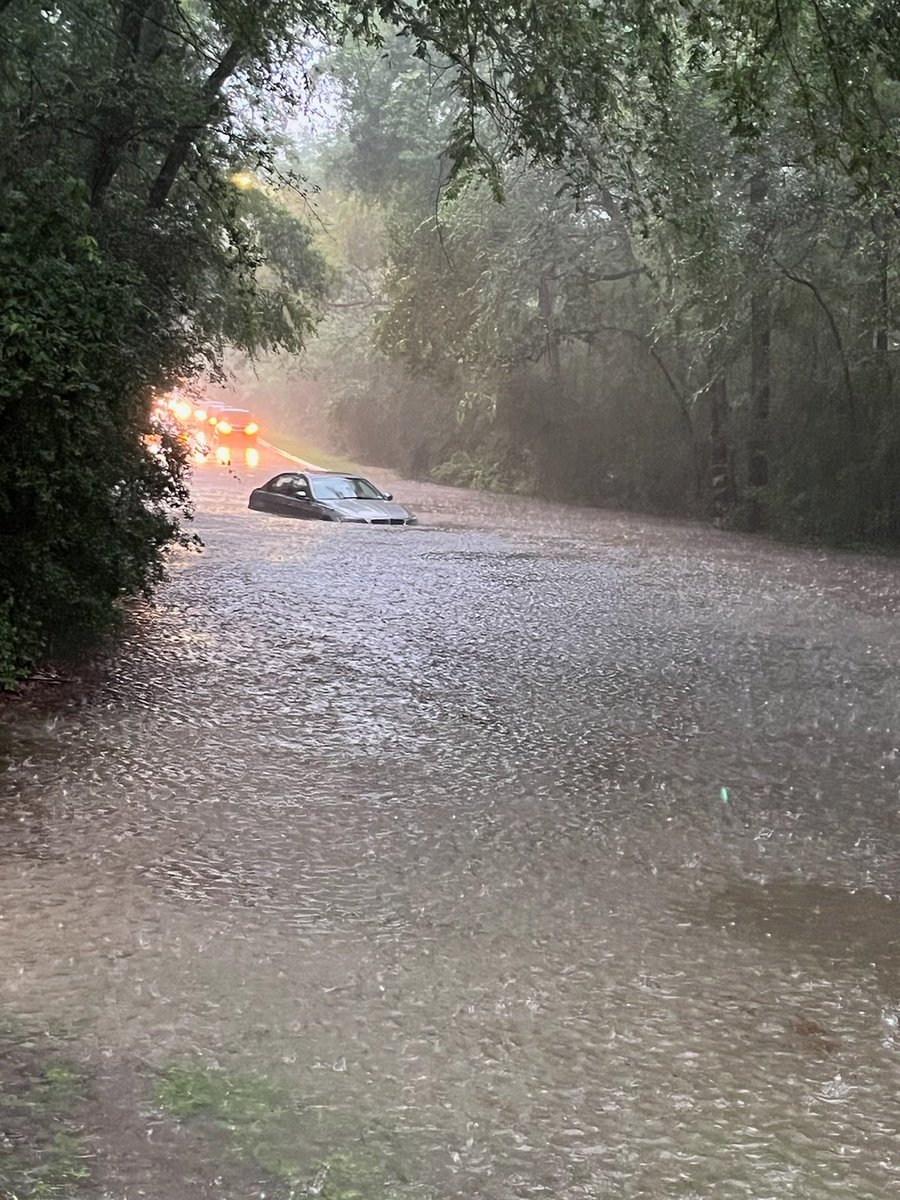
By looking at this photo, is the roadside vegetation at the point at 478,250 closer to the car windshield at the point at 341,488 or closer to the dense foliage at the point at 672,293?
the dense foliage at the point at 672,293

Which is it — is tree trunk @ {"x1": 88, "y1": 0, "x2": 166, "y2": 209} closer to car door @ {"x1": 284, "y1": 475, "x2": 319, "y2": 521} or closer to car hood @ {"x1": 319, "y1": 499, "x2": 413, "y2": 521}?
car hood @ {"x1": 319, "y1": 499, "x2": 413, "y2": 521}

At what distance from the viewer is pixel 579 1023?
457 cm

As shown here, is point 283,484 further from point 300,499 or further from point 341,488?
point 341,488

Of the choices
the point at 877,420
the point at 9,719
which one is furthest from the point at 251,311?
the point at 877,420

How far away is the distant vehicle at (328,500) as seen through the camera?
2633cm

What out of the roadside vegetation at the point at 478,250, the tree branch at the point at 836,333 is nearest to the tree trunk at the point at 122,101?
the roadside vegetation at the point at 478,250

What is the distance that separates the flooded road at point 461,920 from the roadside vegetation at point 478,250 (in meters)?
2.13

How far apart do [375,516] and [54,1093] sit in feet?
73.3

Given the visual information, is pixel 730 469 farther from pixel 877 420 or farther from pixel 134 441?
pixel 134 441

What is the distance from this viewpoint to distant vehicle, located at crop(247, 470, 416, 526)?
86.4 ft

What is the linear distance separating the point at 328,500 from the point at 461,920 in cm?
2197

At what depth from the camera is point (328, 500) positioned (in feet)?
88.8

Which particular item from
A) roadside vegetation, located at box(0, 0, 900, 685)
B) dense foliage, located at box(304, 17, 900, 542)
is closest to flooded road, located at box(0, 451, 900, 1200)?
roadside vegetation, located at box(0, 0, 900, 685)

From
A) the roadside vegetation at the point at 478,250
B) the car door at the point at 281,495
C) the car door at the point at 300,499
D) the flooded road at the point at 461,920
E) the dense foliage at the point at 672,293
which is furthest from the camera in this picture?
the car door at the point at 281,495
